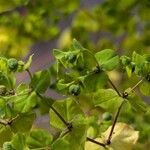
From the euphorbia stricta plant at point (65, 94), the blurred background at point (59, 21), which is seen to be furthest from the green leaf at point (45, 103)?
the blurred background at point (59, 21)

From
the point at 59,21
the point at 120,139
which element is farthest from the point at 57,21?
the point at 120,139

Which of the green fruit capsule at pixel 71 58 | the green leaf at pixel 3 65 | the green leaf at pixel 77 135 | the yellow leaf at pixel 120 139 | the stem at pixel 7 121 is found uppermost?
the green leaf at pixel 3 65

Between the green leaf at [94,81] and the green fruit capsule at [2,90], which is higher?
the green fruit capsule at [2,90]

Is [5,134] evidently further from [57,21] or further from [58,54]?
[57,21]

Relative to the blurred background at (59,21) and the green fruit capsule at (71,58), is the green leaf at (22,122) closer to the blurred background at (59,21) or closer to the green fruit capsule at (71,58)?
the green fruit capsule at (71,58)

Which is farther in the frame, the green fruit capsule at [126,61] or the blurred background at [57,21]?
the blurred background at [57,21]

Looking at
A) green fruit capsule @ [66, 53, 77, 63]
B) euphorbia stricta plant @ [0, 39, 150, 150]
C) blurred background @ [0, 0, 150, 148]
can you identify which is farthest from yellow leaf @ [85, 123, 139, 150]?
blurred background @ [0, 0, 150, 148]

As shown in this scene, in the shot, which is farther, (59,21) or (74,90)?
(59,21)
